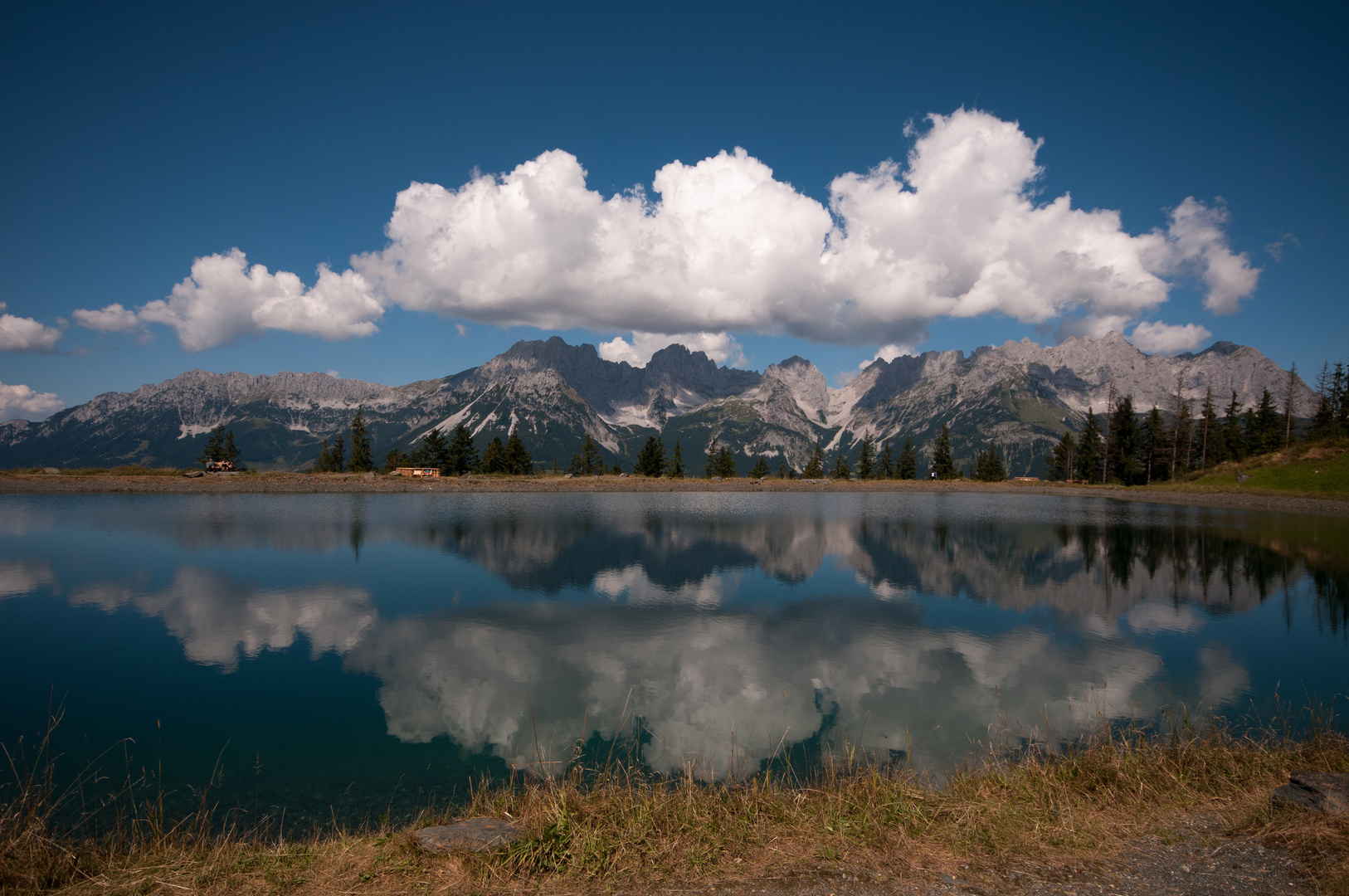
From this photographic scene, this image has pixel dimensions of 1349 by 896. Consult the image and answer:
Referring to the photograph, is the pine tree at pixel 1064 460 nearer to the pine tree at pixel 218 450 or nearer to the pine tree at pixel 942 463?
the pine tree at pixel 942 463

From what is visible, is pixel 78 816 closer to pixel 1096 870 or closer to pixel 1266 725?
pixel 1096 870

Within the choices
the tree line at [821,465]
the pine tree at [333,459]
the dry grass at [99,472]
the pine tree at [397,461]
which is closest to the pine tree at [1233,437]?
the tree line at [821,465]

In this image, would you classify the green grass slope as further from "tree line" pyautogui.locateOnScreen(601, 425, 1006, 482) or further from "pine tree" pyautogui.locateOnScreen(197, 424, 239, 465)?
"pine tree" pyautogui.locateOnScreen(197, 424, 239, 465)

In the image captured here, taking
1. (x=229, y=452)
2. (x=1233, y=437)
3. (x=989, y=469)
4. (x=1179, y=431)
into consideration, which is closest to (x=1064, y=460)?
(x=989, y=469)

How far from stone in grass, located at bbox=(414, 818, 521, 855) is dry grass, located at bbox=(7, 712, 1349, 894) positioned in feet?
0.58

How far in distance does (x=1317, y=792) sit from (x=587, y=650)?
58.0ft

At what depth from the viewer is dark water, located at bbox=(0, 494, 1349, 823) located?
47.0ft

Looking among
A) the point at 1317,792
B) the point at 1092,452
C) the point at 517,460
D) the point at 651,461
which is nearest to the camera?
the point at 1317,792

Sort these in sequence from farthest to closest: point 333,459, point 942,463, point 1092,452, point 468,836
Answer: point 942,463
point 1092,452
point 333,459
point 468,836

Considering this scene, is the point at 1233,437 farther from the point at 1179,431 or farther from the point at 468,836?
the point at 468,836

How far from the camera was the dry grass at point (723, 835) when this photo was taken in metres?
7.70

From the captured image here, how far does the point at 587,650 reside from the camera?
69.6 ft

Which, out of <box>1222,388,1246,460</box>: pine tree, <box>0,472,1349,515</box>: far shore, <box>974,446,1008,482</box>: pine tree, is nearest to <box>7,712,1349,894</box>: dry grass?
<box>0,472,1349,515</box>: far shore

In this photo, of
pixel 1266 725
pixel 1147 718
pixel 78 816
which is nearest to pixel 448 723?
pixel 78 816
